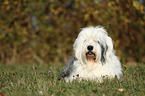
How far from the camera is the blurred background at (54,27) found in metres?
11.6

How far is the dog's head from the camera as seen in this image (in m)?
4.54

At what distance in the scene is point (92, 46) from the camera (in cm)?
449

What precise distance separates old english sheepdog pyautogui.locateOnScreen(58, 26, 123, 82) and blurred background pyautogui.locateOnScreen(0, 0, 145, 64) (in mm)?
6187

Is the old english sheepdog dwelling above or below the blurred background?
below

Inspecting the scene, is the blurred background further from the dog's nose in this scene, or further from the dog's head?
the dog's nose

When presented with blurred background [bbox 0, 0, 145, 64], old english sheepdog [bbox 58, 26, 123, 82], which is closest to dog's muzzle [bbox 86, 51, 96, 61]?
old english sheepdog [bbox 58, 26, 123, 82]

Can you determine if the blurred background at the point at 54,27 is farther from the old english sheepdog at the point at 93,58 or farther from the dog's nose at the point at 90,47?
the dog's nose at the point at 90,47

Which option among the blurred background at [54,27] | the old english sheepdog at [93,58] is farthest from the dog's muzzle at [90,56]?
the blurred background at [54,27]

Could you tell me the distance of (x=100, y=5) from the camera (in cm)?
1150

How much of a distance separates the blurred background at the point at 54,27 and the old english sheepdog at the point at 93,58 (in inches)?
244

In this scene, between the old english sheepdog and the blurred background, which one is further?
the blurred background

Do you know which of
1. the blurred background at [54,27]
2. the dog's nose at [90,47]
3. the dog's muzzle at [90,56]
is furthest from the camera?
the blurred background at [54,27]

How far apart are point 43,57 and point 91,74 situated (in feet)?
32.3

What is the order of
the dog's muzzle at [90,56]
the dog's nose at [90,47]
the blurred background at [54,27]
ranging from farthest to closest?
the blurred background at [54,27], the dog's muzzle at [90,56], the dog's nose at [90,47]
